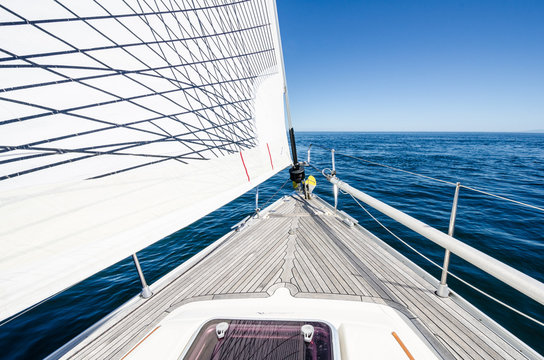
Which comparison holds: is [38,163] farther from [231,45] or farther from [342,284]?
[342,284]

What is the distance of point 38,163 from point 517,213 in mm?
13957

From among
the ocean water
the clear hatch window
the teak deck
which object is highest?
the clear hatch window

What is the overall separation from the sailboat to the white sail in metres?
0.01

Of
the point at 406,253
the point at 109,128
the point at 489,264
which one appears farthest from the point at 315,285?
the point at 406,253

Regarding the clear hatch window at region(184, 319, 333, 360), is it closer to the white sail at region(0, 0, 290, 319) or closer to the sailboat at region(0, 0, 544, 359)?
the sailboat at region(0, 0, 544, 359)

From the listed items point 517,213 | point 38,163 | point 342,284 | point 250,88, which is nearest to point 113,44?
point 38,163

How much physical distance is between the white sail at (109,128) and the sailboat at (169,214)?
0.01 metres

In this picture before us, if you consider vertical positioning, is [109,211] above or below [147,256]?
above

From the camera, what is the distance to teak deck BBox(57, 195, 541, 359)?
6.75ft

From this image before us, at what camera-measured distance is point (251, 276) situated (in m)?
3.02

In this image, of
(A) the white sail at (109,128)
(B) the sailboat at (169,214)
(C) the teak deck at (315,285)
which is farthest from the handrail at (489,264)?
(A) the white sail at (109,128)

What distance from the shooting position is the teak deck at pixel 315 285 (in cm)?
206

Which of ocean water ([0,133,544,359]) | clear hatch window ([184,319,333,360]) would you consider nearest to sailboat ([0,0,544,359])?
clear hatch window ([184,319,333,360])

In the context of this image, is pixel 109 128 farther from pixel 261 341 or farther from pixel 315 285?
pixel 315 285
